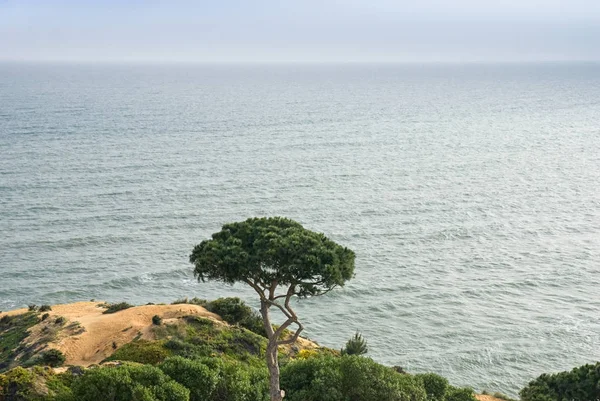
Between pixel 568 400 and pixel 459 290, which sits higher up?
pixel 568 400

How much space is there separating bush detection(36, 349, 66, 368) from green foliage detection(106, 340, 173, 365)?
311 centimetres

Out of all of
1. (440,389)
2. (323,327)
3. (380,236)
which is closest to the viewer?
(440,389)

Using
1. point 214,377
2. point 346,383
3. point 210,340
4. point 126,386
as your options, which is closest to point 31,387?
point 126,386

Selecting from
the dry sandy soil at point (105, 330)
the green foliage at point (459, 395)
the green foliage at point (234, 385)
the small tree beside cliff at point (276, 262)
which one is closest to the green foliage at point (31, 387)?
the green foliage at point (234, 385)

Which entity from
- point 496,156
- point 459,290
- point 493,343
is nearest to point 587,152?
point 496,156

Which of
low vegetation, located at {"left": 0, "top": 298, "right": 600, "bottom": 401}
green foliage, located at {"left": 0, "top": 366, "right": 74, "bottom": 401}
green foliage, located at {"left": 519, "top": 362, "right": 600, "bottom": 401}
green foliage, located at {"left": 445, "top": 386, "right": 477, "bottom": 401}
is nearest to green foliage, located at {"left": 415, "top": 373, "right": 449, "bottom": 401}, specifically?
low vegetation, located at {"left": 0, "top": 298, "right": 600, "bottom": 401}

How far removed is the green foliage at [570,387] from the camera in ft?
111

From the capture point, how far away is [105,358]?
3881 centimetres

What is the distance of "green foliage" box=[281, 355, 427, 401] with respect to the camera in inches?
1151

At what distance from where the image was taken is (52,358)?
38750 millimetres

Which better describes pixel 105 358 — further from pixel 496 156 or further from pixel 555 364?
pixel 496 156

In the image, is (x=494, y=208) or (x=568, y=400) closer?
(x=568, y=400)

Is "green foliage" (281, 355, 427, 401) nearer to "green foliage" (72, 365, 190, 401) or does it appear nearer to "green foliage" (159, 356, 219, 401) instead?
"green foliage" (159, 356, 219, 401)

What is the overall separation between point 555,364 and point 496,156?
72295 millimetres
